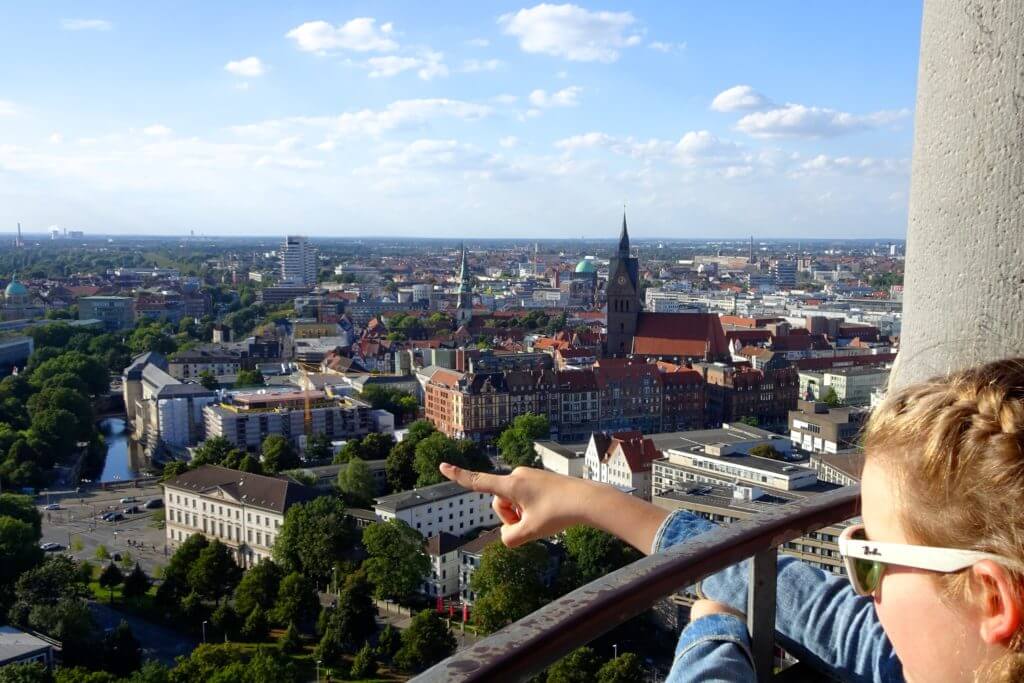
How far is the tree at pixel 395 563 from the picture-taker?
39.2 feet

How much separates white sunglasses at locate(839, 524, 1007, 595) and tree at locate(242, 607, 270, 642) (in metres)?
11.4

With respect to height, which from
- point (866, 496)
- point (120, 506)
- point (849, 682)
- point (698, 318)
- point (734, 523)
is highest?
point (866, 496)

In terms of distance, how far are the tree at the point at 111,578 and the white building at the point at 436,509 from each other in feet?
11.6

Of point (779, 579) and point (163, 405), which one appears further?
point (163, 405)

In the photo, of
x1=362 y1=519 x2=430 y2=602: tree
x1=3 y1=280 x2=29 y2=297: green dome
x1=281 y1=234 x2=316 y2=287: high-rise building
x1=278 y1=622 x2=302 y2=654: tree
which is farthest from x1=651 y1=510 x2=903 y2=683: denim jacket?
x1=281 y1=234 x2=316 y2=287: high-rise building

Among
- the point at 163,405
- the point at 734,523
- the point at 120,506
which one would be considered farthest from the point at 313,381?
the point at 734,523

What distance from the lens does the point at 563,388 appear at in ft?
75.4

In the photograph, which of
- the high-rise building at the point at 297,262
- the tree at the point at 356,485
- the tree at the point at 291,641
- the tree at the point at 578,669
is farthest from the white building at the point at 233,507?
the high-rise building at the point at 297,262

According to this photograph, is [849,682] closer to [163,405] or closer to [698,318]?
[163,405]

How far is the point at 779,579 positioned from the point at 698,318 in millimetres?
27826

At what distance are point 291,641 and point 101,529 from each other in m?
6.74

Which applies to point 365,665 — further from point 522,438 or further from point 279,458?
point 522,438

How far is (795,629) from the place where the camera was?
3.22 ft

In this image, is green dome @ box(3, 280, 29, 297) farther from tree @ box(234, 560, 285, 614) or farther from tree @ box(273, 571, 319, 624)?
tree @ box(273, 571, 319, 624)
